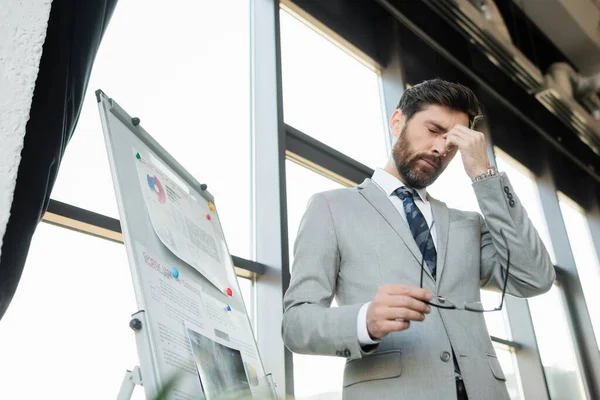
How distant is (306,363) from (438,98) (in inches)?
50.2

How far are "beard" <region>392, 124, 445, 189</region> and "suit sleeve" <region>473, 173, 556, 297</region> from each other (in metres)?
0.16

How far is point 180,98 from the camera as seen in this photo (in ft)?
8.53

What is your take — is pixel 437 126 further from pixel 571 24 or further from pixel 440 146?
pixel 571 24

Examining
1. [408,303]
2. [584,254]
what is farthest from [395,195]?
[584,254]

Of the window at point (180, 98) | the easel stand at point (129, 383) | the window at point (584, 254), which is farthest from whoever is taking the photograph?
the window at point (584, 254)

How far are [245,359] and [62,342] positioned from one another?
0.63 m

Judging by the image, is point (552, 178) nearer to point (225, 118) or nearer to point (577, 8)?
point (577, 8)

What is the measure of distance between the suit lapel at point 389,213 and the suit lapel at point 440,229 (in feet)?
0.12

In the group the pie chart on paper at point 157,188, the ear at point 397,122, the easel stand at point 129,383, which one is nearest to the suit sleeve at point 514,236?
the ear at point 397,122

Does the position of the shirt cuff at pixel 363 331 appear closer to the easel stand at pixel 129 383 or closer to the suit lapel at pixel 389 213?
the suit lapel at pixel 389 213

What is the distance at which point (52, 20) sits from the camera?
159 centimetres

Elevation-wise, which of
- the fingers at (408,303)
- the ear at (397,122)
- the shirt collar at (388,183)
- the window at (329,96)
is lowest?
the fingers at (408,303)

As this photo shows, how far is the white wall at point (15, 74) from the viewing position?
1140 millimetres

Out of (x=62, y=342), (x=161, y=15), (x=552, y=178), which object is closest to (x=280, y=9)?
(x=161, y=15)
